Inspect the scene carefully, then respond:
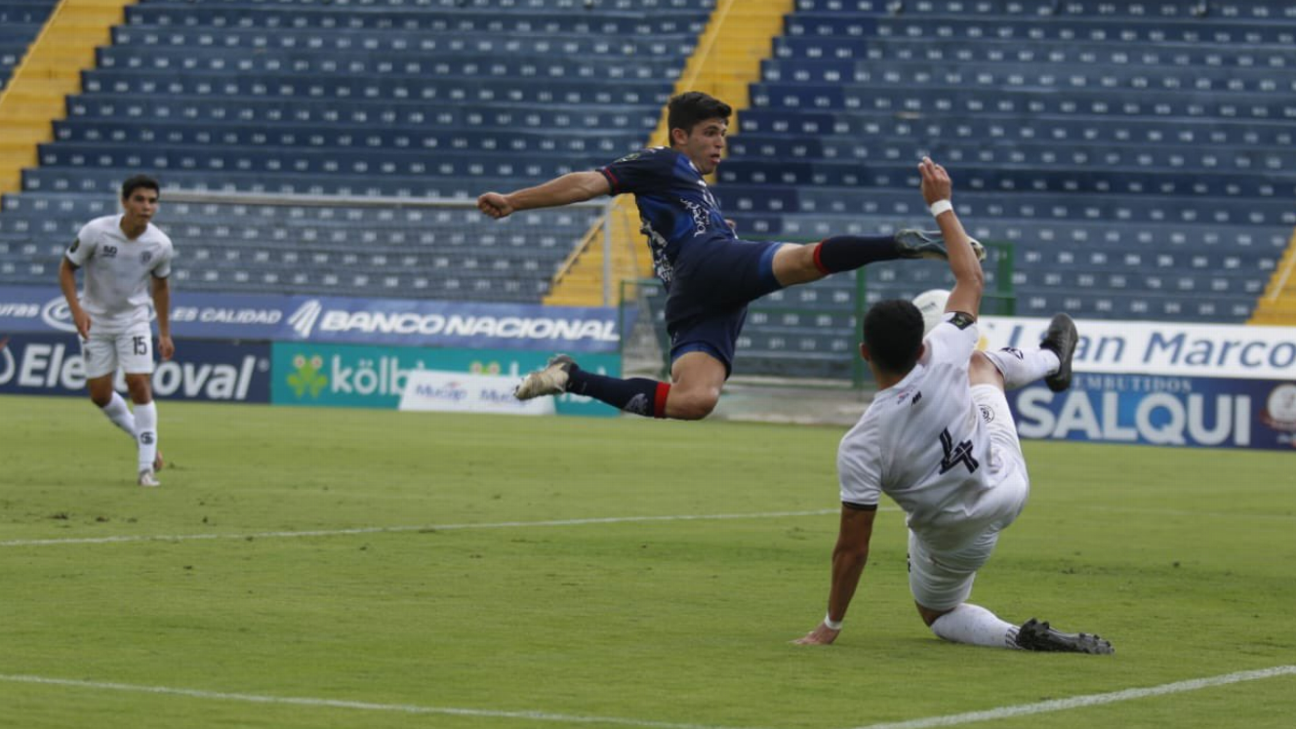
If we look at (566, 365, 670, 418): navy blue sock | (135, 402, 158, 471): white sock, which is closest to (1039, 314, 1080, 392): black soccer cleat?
(566, 365, 670, 418): navy blue sock

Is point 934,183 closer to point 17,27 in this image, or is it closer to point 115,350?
point 115,350

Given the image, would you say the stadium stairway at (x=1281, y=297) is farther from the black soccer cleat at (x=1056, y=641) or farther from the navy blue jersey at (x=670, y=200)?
the black soccer cleat at (x=1056, y=641)

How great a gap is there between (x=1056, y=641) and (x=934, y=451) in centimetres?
84

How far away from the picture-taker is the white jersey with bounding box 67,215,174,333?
15219 millimetres

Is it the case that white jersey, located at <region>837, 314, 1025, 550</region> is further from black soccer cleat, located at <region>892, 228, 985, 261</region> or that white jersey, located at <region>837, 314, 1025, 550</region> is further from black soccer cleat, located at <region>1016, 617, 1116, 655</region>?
black soccer cleat, located at <region>892, 228, 985, 261</region>

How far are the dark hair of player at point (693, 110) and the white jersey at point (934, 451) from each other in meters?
2.73

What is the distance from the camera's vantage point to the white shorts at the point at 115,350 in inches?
602

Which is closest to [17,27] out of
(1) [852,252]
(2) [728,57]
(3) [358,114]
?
(3) [358,114]

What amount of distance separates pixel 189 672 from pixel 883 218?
27.4m

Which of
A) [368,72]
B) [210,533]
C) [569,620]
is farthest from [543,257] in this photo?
[569,620]

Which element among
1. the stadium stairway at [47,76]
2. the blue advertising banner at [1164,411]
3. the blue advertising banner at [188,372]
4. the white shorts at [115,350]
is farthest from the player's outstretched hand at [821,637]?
the stadium stairway at [47,76]

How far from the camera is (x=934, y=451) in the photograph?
749 cm

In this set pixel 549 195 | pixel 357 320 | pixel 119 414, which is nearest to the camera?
pixel 549 195

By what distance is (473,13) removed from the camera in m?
39.2
